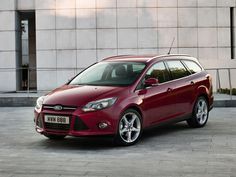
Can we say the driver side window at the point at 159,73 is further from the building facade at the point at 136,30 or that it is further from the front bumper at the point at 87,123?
the building facade at the point at 136,30

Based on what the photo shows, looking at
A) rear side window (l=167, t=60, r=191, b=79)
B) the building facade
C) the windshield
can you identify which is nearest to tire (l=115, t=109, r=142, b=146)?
the windshield

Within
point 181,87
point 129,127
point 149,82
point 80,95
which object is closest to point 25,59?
point 181,87

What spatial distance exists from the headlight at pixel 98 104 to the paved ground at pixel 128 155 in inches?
27.1

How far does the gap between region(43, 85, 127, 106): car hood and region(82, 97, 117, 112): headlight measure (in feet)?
0.21

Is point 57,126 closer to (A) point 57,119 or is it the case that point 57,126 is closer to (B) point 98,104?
(A) point 57,119

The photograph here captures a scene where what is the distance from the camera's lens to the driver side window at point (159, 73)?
31.8 feet

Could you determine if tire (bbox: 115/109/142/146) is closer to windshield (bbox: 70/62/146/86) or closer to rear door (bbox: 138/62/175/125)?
rear door (bbox: 138/62/175/125)

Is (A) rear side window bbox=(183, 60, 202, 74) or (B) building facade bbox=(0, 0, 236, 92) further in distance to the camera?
(B) building facade bbox=(0, 0, 236, 92)

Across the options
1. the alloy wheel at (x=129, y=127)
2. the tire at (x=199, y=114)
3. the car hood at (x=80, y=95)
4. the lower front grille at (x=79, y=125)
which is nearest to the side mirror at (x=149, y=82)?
the car hood at (x=80, y=95)

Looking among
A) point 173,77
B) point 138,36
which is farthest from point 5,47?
point 173,77

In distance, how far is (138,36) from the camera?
22.9 meters

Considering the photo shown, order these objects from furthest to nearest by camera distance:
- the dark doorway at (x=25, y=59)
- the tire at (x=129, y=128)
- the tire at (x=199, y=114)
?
the dark doorway at (x=25, y=59)
the tire at (x=199, y=114)
the tire at (x=129, y=128)

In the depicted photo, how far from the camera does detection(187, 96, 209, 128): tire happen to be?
1095cm

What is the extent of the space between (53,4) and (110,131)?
15364 mm
